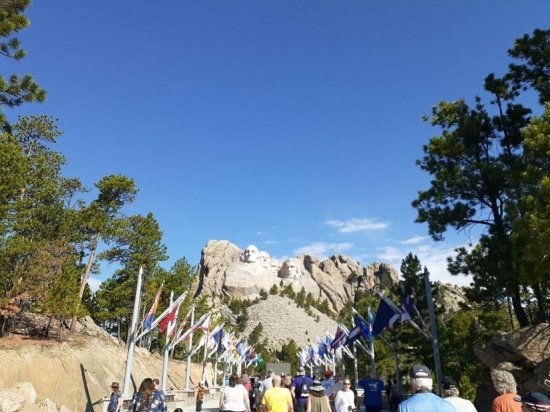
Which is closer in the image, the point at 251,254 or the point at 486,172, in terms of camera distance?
the point at 486,172

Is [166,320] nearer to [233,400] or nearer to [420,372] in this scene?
[233,400]

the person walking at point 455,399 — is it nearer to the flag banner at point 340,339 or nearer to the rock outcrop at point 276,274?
the flag banner at point 340,339

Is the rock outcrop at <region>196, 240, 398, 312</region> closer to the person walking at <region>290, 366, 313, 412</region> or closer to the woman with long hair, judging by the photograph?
the person walking at <region>290, 366, 313, 412</region>

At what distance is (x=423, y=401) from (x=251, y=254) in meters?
164

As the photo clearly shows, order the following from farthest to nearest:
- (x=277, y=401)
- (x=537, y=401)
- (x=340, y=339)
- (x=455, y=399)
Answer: (x=340, y=339) → (x=277, y=401) → (x=455, y=399) → (x=537, y=401)

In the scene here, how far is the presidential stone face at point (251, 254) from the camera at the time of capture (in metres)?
164

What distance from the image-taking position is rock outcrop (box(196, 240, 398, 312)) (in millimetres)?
154500

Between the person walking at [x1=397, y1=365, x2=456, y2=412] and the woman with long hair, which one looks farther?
the woman with long hair

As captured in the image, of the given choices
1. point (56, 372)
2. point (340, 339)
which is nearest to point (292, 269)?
point (340, 339)

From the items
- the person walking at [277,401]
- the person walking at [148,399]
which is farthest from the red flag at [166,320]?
the person walking at [277,401]

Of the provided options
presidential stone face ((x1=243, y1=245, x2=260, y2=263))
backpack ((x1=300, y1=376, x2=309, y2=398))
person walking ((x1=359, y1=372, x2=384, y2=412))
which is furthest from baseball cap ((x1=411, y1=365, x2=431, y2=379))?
presidential stone face ((x1=243, y1=245, x2=260, y2=263))

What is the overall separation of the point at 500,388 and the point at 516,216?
10409 millimetres

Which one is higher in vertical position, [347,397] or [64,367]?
[64,367]

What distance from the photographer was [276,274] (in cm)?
16888
